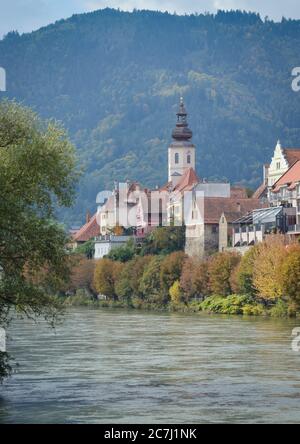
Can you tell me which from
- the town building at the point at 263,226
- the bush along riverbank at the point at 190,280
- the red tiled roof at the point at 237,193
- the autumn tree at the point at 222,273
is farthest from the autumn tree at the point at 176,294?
the red tiled roof at the point at 237,193

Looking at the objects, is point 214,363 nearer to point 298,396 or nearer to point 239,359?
point 239,359

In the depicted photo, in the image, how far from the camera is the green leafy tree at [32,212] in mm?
36375

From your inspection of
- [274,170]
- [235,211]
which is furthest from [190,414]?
[274,170]

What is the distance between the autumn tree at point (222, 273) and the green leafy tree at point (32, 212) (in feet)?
210

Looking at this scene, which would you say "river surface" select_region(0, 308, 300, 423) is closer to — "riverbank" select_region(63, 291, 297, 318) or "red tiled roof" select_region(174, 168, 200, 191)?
"riverbank" select_region(63, 291, 297, 318)

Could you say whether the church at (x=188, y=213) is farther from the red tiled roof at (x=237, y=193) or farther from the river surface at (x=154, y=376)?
the river surface at (x=154, y=376)

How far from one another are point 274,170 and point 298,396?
9923 cm

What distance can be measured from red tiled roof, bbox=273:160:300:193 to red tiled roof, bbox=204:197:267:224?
18.6 feet

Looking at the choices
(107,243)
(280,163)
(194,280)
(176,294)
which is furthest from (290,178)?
(107,243)

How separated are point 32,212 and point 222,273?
66975 millimetres

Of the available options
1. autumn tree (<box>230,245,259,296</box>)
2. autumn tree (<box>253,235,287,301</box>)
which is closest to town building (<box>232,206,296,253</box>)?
autumn tree (<box>230,245,259,296</box>)

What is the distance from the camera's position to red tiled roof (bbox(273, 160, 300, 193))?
119188 mm

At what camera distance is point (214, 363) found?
4997cm

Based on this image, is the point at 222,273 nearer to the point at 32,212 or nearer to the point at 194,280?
the point at 194,280
